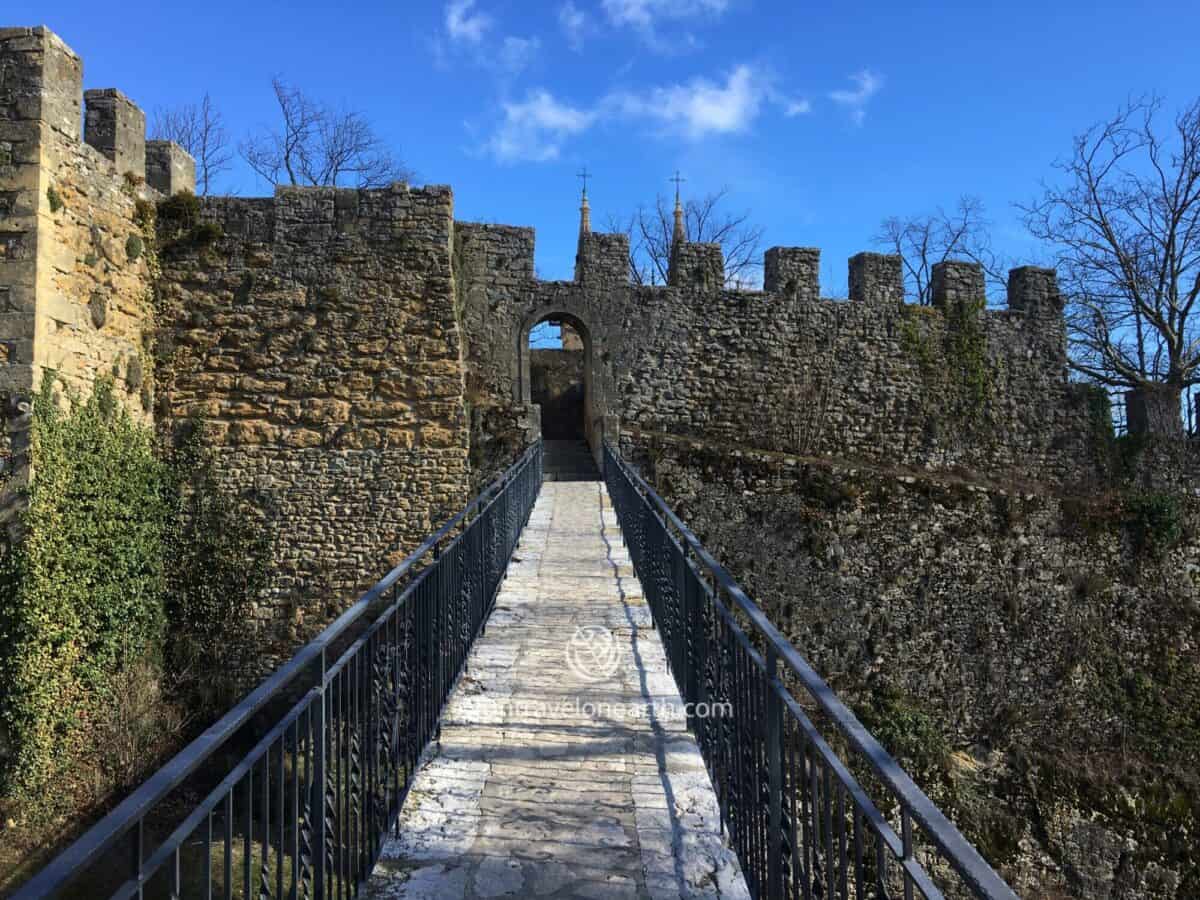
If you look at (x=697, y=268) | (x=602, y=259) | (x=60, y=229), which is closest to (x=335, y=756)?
(x=60, y=229)

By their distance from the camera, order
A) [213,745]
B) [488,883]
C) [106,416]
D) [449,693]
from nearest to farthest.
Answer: [213,745] < [488,883] < [449,693] < [106,416]

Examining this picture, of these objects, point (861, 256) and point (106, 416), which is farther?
point (861, 256)

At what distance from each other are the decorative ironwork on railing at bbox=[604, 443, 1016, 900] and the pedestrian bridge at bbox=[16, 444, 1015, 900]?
11 millimetres

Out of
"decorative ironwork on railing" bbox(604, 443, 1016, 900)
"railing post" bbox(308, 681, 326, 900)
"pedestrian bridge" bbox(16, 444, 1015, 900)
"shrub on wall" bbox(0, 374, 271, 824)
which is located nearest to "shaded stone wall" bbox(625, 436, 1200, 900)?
"shrub on wall" bbox(0, 374, 271, 824)

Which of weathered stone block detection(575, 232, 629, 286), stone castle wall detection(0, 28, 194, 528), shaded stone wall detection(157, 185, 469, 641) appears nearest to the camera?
stone castle wall detection(0, 28, 194, 528)

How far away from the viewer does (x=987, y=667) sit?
13750 mm

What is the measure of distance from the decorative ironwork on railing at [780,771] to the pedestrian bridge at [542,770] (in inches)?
0.4

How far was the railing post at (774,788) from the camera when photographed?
267 cm

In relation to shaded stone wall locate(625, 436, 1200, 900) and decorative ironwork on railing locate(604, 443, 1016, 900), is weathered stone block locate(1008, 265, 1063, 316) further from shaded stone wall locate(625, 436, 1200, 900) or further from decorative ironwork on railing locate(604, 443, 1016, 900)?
decorative ironwork on railing locate(604, 443, 1016, 900)

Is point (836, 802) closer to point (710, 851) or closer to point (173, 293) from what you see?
point (710, 851)

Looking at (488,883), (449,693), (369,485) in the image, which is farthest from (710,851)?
(369,485)

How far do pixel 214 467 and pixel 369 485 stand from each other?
218 centimetres

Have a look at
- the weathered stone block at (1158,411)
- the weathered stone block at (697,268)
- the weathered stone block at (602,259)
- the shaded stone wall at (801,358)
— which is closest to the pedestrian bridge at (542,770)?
the shaded stone wall at (801,358)

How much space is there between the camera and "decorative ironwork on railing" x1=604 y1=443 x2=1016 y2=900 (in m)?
1.77
